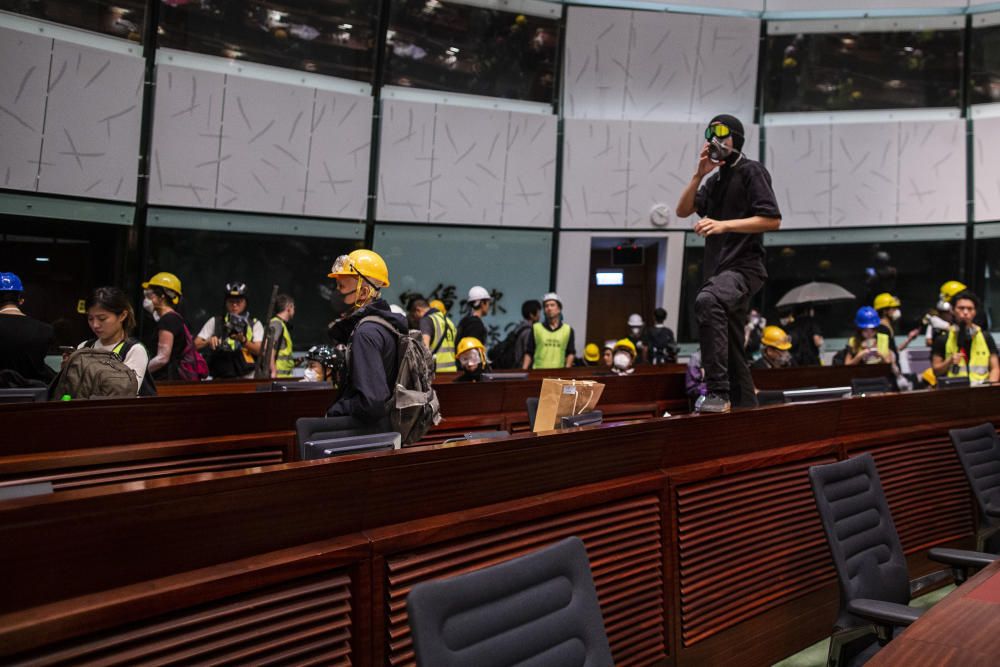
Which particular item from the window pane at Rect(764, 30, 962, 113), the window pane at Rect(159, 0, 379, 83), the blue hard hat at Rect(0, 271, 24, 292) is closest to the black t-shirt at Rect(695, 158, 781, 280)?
the blue hard hat at Rect(0, 271, 24, 292)

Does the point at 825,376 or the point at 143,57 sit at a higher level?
the point at 143,57

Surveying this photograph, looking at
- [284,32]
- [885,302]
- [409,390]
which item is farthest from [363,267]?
[885,302]

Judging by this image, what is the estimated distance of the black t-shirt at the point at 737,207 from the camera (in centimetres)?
347

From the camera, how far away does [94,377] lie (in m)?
3.73

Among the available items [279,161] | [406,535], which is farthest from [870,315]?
[406,535]

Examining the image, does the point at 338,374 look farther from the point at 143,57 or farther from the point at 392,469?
the point at 143,57

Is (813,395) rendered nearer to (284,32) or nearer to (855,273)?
(284,32)

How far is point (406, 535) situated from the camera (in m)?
1.95

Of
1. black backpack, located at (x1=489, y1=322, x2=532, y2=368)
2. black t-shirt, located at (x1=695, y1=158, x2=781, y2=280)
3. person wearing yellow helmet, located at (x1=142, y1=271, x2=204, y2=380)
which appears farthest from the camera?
black backpack, located at (x1=489, y1=322, x2=532, y2=368)

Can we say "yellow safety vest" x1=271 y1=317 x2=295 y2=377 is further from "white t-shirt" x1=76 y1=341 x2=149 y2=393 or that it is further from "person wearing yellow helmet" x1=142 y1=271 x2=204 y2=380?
"white t-shirt" x1=76 y1=341 x2=149 y2=393

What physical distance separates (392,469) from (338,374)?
175 centimetres

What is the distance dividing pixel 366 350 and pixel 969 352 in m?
5.44

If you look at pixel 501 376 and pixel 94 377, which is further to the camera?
pixel 501 376

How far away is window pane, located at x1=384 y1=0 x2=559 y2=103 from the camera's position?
9.25 meters
